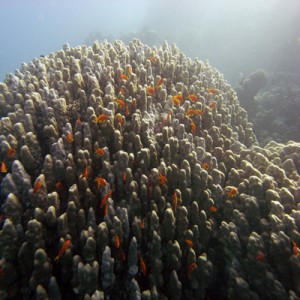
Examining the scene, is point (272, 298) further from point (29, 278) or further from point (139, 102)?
point (139, 102)

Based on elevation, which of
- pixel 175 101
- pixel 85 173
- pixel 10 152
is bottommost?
pixel 85 173

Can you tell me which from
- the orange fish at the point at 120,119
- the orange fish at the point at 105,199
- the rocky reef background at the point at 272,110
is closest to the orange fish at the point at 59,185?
the orange fish at the point at 105,199

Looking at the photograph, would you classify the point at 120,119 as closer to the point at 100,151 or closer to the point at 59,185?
the point at 100,151

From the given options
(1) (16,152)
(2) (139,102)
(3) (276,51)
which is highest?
(3) (276,51)

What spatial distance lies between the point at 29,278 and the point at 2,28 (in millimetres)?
205288

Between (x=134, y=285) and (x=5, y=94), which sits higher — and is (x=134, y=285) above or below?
below

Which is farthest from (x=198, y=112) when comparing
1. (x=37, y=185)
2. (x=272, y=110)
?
(x=272, y=110)

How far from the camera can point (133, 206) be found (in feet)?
8.76

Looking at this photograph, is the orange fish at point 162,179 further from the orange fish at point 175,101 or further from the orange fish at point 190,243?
the orange fish at point 175,101

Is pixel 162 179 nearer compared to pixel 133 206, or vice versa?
pixel 133 206

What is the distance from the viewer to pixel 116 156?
2980 millimetres

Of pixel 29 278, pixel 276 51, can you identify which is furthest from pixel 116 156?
pixel 276 51

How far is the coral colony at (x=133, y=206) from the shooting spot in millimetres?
2273

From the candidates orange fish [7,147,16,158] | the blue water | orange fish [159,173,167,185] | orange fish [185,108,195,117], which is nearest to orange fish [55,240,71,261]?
orange fish [159,173,167,185]
